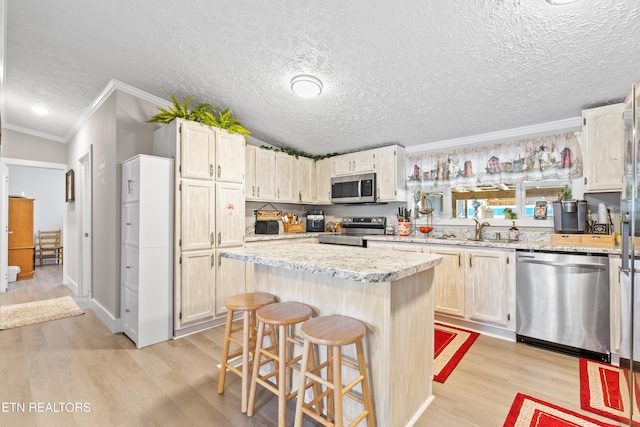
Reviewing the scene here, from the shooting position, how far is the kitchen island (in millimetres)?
1487

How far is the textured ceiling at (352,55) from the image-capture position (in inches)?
77.6

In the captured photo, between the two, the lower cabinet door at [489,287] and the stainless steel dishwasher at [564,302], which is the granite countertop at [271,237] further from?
the stainless steel dishwasher at [564,302]

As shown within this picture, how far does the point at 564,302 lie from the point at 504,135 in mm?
1987

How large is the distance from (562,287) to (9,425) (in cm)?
416

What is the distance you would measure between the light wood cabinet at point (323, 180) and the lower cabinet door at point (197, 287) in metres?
2.25

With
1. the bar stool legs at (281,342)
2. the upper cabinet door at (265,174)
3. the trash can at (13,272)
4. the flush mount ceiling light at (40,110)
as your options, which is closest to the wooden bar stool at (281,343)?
the bar stool legs at (281,342)

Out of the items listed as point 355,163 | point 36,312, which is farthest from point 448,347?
point 36,312

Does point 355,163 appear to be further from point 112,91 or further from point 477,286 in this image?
→ point 112,91

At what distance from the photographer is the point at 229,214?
11.1ft

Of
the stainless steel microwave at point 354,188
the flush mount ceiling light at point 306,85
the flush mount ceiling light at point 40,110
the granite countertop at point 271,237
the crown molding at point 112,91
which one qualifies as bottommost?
the granite countertop at point 271,237

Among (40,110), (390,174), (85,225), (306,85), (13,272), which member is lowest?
(13,272)

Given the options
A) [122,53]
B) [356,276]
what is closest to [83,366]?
[356,276]

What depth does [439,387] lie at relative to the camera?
2072 mm

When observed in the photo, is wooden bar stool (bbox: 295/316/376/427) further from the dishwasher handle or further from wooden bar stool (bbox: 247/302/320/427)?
the dishwasher handle
